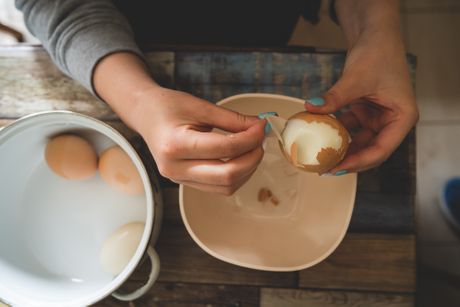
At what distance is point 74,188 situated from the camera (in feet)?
1.97

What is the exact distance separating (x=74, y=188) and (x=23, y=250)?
0.12 metres

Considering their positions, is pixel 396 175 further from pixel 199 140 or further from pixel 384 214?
pixel 199 140

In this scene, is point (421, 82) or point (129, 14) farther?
point (421, 82)

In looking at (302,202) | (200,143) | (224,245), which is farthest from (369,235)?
(200,143)

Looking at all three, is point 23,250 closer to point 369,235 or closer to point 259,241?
point 259,241

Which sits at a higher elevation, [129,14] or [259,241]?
[129,14]

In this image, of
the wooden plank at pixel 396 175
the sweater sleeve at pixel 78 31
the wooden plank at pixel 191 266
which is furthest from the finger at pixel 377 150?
the sweater sleeve at pixel 78 31

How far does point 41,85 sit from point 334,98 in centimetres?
48

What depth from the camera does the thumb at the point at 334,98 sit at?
1.54 feet

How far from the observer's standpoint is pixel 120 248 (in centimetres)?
54

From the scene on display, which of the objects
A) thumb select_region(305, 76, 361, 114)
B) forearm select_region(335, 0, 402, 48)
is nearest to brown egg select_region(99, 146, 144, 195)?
thumb select_region(305, 76, 361, 114)

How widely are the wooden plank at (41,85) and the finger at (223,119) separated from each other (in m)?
0.21

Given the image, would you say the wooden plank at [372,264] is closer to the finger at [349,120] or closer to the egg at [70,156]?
the finger at [349,120]

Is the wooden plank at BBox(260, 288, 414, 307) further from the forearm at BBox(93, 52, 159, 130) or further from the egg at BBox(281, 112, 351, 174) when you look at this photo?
→ the forearm at BBox(93, 52, 159, 130)
